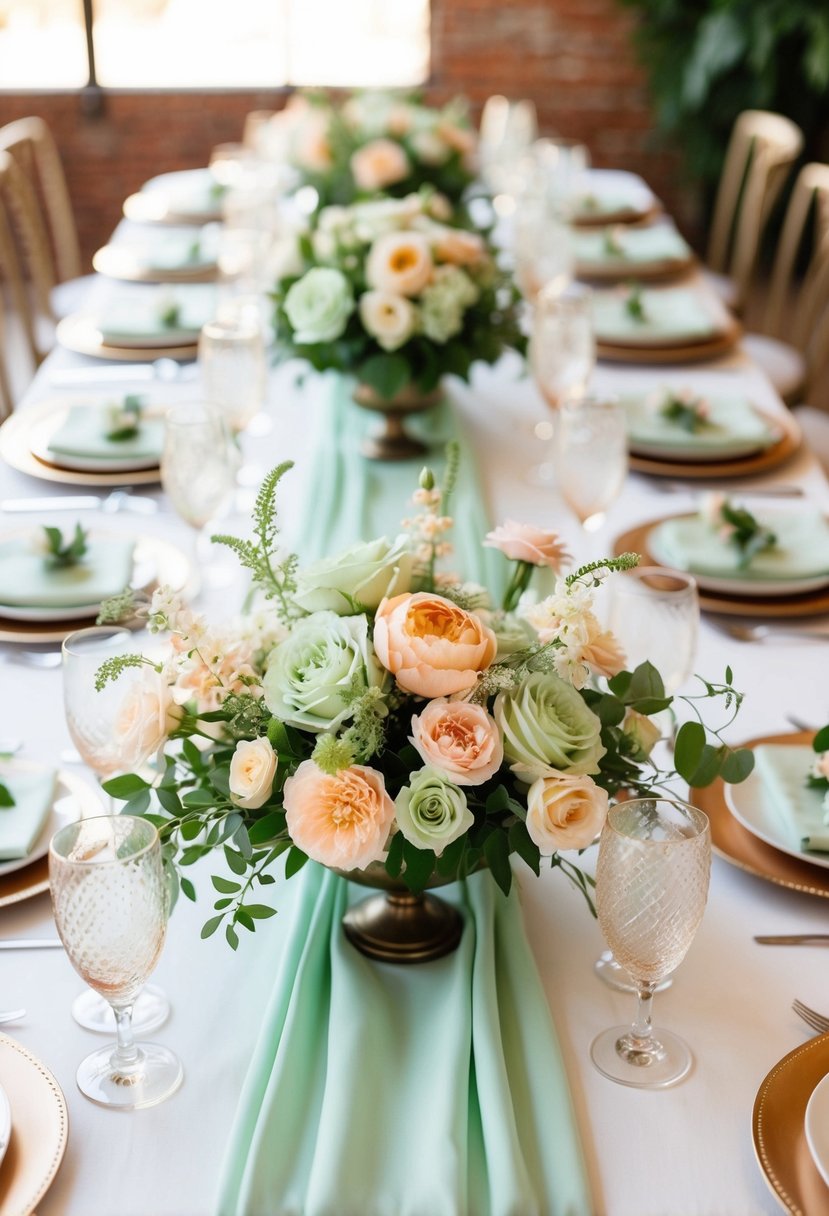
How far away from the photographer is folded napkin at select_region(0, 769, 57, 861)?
119cm

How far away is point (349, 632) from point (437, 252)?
1.20 m

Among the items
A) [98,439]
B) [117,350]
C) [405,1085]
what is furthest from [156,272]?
[405,1085]

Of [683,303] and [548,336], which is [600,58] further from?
[548,336]

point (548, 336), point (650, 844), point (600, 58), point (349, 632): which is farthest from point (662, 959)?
point (600, 58)

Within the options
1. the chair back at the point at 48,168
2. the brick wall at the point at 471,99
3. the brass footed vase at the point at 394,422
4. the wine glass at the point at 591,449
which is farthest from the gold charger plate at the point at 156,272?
the brick wall at the point at 471,99

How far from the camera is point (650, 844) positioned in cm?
94

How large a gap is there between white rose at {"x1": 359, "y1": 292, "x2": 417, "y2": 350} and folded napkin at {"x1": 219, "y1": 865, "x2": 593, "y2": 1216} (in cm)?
110

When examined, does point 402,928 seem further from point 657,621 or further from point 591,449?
point 591,449

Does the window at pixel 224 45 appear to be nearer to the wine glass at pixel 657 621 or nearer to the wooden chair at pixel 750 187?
the wooden chair at pixel 750 187

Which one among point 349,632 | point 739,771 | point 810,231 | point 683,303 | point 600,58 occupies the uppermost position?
point 349,632

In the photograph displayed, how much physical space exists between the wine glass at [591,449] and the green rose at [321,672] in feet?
2.48

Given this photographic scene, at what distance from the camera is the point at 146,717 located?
1056mm

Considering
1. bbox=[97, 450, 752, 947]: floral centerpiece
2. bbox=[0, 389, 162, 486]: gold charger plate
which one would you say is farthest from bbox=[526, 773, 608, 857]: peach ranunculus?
bbox=[0, 389, 162, 486]: gold charger plate

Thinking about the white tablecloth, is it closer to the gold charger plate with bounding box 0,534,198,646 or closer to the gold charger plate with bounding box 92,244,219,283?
the gold charger plate with bounding box 0,534,198,646
